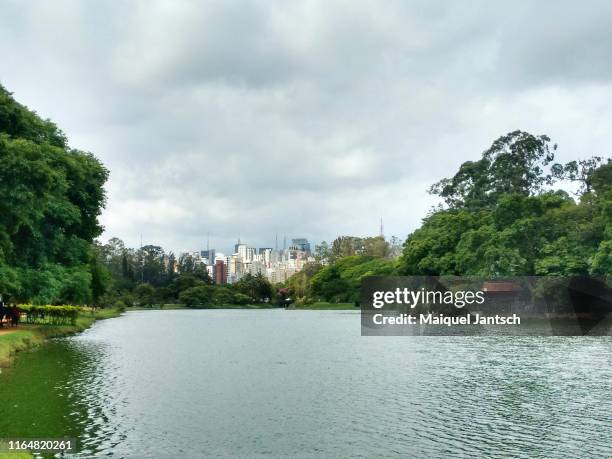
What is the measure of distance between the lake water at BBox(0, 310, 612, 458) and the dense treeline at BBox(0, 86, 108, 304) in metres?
7.64

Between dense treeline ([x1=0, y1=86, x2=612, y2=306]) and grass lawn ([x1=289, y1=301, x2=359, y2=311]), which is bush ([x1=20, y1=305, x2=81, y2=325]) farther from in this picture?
grass lawn ([x1=289, y1=301, x2=359, y2=311])

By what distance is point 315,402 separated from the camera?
27469mm

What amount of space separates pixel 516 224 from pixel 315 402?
209ft

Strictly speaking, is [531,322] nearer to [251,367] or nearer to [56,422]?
[251,367]

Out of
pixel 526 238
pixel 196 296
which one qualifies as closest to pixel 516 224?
pixel 526 238

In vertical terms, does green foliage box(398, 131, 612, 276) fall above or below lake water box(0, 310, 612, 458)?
above

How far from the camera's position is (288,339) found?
209ft

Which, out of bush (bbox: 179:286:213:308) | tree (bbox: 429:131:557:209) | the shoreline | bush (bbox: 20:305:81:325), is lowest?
the shoreline

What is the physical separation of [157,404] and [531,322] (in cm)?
6696

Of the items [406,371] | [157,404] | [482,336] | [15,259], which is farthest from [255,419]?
[482,336]

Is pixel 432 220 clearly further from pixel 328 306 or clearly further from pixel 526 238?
pixel 328 306

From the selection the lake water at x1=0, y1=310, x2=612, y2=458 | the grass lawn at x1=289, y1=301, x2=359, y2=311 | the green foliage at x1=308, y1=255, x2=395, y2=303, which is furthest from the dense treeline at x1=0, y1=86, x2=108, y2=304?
the grass lawn at x1=289, y1=301, x2=359, y2=311

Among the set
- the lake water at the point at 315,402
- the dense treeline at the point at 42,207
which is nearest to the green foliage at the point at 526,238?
the lake water at the point at 315,402

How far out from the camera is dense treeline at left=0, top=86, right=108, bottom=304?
41625 millimetres
